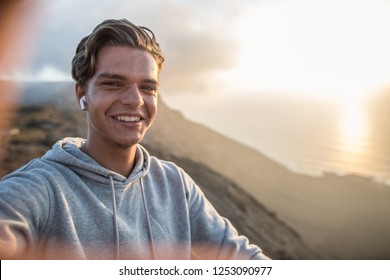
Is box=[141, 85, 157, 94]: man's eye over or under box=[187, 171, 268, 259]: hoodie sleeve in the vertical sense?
over

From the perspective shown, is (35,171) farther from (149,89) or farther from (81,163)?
(149,89)

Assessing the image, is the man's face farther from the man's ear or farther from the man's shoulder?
the man's shoulder

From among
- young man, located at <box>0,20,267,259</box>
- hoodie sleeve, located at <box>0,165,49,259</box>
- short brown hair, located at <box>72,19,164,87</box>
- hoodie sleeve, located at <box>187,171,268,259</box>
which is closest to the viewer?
hoodie sleeve, located at <box>0,165,49,259</box>

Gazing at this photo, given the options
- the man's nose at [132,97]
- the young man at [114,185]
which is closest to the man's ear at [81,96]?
the young man at [114,185]

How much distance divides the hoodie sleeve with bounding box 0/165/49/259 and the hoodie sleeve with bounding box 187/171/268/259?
425 millimetres

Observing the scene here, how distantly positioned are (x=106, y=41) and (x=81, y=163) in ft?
0.99

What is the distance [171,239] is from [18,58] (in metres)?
1.51

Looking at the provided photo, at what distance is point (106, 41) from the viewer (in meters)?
0.95

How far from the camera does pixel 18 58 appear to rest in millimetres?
2045

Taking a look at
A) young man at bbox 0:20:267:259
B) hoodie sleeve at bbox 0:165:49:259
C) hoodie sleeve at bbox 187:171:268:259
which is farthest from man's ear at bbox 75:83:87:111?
hoodie sleeve at bbox 187:171:268:259

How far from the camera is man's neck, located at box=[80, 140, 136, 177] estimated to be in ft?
3.23

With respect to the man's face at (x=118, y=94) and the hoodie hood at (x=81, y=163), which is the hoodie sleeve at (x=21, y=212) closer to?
the hoodie hood at (x=81, y=163)

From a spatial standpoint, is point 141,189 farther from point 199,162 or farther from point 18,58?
point 199,162

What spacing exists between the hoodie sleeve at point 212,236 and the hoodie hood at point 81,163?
0.19 metres
